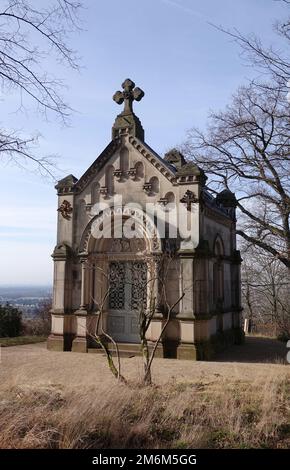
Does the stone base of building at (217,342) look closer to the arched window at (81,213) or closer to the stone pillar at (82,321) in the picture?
the stone pillar at (82,321)

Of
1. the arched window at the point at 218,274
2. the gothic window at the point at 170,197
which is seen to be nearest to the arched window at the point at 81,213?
the gothic window at the point at 170,197

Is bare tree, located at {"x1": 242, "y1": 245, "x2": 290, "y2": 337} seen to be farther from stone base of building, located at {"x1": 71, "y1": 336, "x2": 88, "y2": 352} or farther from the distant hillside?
stone base of building, located at {"x1": 71, "y1": 336, "x2": 88, "y2": 352}

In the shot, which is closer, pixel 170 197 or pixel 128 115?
pixel 170 197

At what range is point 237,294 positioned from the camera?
1911cm

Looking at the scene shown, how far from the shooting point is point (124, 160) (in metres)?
15.7

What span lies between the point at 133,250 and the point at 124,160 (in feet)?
10.3

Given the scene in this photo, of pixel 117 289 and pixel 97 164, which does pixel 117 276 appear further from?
pixel 97 164

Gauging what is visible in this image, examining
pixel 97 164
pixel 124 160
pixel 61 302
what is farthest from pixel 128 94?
pixel 61 302

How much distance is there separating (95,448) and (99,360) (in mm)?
8513

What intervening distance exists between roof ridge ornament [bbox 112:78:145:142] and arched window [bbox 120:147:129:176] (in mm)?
597

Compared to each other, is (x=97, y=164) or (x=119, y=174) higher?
(x=97, y=164)

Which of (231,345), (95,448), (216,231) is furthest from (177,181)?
(95,448)
